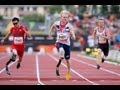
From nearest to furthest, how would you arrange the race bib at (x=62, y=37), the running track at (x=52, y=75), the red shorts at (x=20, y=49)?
1. the running track at (x=52, y=75)
2. the race bib at (x=62, y=37)
3. the red shorts at (x=20, y=49)

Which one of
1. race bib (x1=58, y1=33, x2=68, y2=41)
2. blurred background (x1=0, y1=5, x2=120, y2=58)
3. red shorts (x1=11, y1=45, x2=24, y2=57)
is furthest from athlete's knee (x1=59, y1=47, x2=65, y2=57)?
blurred background (x1=0, y1=5, x2=120, y2=58)

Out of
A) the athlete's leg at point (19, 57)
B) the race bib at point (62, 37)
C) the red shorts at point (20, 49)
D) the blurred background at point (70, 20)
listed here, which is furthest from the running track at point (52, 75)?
the blurred background at point (70, 20)

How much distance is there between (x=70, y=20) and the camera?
14984 millimetres

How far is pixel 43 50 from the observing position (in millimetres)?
20906

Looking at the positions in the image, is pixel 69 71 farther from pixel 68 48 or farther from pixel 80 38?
pixel 80 38

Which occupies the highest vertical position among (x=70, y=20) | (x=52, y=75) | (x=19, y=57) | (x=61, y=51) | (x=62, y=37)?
(x=70, y=20)

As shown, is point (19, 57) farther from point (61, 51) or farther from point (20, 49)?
point (61, 51)

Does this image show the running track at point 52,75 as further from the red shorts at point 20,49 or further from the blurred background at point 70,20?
the blurred background at point 70,20

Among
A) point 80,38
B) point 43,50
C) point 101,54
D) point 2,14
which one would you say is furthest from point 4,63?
point 80,38

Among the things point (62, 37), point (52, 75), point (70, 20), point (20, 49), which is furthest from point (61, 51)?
point (70, 20)

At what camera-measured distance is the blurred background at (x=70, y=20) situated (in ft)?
45.1

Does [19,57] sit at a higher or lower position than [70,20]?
lower
